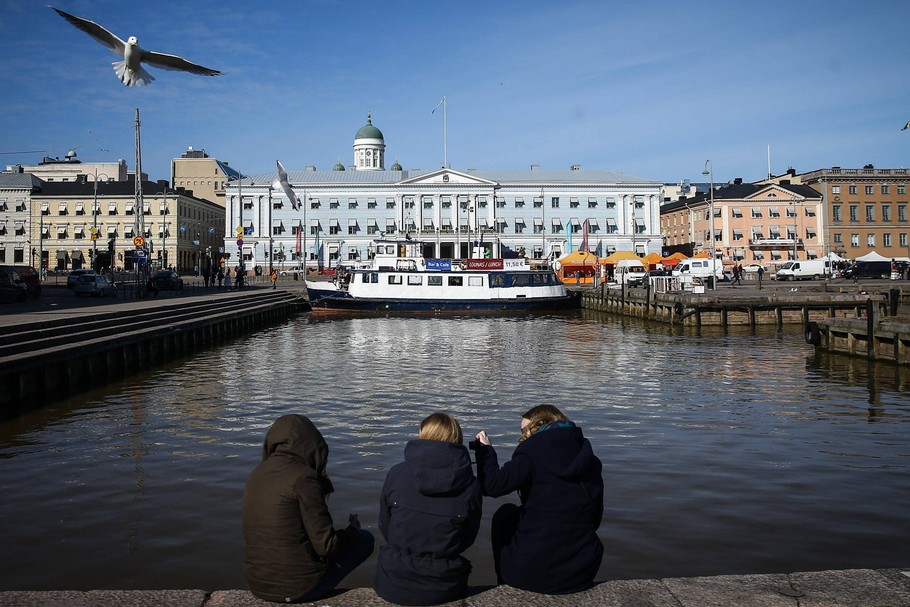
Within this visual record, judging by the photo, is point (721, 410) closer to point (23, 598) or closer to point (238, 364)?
point (23, 598)

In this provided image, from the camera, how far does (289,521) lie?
5945 millimetres

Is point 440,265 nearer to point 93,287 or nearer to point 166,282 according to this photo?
point 166,282

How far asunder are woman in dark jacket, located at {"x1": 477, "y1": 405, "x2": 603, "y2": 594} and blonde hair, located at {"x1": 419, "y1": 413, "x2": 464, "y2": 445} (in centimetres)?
38

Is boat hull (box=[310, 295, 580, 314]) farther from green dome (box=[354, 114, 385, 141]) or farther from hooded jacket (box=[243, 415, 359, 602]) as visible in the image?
green dome (box=[354, 114, 385, 141])

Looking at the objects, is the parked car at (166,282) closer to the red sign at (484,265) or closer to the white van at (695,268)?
the red sign at (484,265)

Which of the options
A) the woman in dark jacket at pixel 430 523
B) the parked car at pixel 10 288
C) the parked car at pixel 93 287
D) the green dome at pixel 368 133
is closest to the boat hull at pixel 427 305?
the parked car at pixel 93 287

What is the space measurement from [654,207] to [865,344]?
8948 cm

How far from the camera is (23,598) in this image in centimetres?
625

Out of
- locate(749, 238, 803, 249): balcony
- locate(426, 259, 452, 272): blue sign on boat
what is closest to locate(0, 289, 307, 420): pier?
locate(426, 259, 452, 272): blue sign on boat

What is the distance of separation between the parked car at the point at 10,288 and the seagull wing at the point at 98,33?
31.8 meters

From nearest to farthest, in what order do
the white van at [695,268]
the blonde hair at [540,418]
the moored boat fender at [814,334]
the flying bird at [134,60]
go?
the blonde hair at [540,418] → the flying bird at [134,60] → the moored boat fender at [814,334] → the white van at [695,268]

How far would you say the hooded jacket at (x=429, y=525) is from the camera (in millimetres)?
5922

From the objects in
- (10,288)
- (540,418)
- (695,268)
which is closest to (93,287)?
(10,288)

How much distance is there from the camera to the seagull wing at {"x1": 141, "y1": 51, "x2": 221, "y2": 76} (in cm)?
1805
